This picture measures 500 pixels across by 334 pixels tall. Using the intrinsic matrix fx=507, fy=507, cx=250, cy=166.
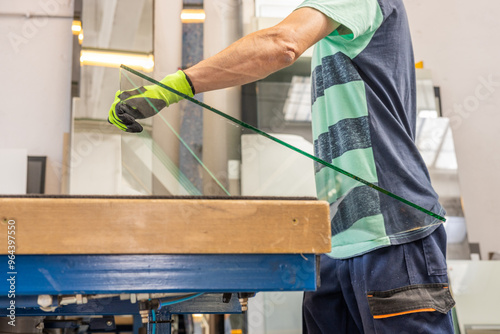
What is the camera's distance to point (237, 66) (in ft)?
2.64

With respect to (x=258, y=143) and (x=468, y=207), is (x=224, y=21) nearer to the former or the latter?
(x=258, y=143)

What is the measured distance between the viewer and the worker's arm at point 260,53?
791mm

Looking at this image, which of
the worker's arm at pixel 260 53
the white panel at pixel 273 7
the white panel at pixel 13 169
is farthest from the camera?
the white panel at pixel 13 169

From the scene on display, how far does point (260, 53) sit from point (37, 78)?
2352 millimetres

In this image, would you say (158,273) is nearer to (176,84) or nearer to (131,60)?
(176,84)

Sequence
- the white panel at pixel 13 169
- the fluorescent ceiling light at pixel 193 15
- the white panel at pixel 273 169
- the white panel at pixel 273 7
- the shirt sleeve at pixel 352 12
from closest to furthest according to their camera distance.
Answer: the white panel at pixel 273 169, the shirt sleeve at pixel 352 12, the white panel at pixel 273 7, the fluorescent ceiling light at pixel 193 15, the white panel at pixel 13 169

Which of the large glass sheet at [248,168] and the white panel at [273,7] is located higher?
the white panel at [273,7]

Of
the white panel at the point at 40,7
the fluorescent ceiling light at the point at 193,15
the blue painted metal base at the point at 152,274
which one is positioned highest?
the white panel at the point at 40,7

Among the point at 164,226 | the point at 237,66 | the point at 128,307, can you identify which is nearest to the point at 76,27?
the point at 128,307

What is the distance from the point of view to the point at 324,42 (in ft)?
3.58

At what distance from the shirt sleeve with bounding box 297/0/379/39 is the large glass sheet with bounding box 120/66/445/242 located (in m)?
0.30

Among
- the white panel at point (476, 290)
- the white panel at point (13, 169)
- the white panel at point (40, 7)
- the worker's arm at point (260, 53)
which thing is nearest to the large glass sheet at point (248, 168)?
the worker's arm at point (260, 53)

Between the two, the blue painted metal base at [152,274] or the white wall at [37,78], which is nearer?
the blue painted metal base at [152,274]

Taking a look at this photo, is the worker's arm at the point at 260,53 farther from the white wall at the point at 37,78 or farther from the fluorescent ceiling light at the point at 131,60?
the white wall at the point at 37,78
